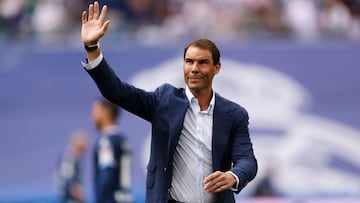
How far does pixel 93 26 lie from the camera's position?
6.62 meters

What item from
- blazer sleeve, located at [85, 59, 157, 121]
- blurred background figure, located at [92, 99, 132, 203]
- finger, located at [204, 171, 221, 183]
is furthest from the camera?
blurred background figure, located at [92, 99, 132, 203]

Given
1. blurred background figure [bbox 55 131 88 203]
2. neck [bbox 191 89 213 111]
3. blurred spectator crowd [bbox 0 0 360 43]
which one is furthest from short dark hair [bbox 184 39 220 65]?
blurred spectator crowd [bbox 0 0 360 43]

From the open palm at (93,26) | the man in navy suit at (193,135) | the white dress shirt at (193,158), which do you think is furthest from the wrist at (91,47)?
the white dress shirt at (193,158)

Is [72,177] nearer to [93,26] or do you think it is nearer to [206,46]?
[206,46]

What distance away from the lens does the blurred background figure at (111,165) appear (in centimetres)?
1073

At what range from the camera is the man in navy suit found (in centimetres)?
682

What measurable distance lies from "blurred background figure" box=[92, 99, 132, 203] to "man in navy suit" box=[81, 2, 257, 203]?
3767 mm

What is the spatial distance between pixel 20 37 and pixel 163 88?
391 inches

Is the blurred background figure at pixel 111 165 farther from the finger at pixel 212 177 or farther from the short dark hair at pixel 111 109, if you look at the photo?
the finger at pixel 212 177

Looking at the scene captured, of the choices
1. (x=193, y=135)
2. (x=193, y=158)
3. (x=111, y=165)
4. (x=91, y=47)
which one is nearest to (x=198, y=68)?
(x=193, y=135)

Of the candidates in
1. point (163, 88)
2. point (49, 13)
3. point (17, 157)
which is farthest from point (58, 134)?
point (163, 88)

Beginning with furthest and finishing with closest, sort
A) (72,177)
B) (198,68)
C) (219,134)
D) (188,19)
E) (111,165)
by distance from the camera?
(188,19)
(72,177)
(111,165)
(219,134)
(198,68)

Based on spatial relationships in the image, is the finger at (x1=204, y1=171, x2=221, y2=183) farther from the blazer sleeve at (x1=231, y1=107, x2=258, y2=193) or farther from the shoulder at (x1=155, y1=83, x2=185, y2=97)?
the shoulder at (x1=155, y1=83, x2=185, y2=97)

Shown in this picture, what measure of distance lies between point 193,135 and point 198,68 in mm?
418
